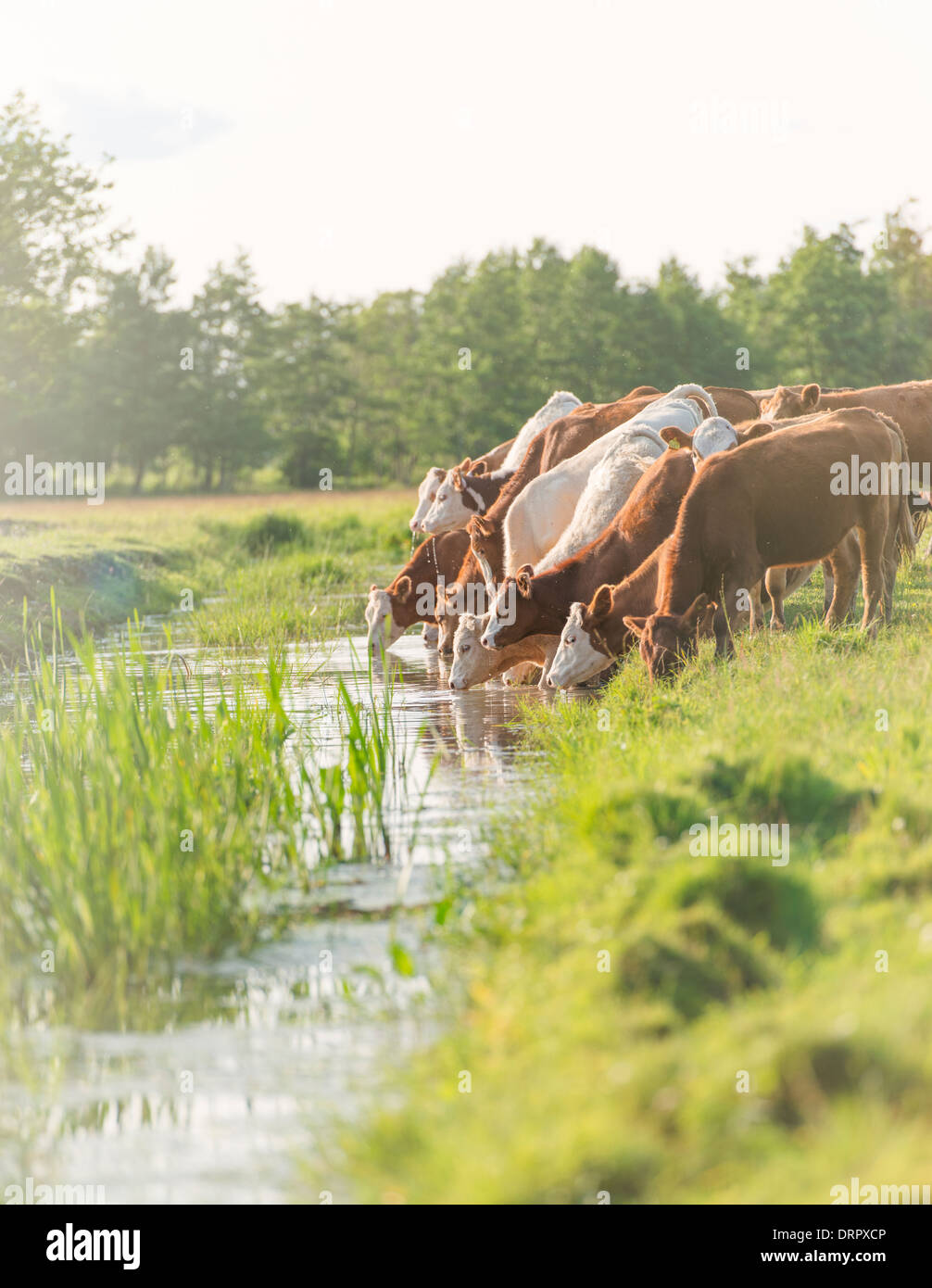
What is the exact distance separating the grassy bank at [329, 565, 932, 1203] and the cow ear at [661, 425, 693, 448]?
19.0 feet

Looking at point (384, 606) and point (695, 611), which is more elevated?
point (695, 611)

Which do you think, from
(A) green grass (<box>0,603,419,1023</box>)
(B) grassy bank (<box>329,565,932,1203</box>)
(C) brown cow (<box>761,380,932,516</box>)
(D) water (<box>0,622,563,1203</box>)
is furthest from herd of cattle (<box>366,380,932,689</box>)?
(D) water (<box>0,622,563,1203</box>)

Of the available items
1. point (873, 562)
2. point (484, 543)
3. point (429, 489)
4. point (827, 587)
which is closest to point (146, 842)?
point (873, 562)

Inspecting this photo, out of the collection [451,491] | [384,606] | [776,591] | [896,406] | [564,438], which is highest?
[896,406]

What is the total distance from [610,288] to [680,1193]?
223 feet

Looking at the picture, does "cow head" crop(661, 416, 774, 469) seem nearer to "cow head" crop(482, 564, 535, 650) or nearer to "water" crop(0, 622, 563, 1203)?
"cow head" crop(482, 564, 535, 650)

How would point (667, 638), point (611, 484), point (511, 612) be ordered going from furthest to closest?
point (611, 484) < point (511, 612) < point (667, 638)

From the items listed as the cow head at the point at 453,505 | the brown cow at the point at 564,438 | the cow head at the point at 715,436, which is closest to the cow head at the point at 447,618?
the brown cow at the point at 564,438

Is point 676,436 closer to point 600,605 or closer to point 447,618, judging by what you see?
point 600,605

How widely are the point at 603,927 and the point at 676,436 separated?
850cm

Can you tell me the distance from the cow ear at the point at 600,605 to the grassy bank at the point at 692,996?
351 cm

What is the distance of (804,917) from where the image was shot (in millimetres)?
4855

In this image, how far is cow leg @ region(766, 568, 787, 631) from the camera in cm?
1314

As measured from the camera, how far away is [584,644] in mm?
10820
